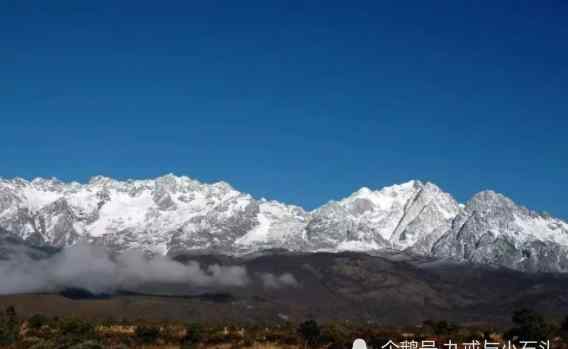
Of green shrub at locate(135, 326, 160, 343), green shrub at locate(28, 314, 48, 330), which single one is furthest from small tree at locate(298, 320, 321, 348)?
green shrub at locate(28, 314, 48, 330)

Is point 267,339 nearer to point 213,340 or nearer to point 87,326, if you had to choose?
point 213,340

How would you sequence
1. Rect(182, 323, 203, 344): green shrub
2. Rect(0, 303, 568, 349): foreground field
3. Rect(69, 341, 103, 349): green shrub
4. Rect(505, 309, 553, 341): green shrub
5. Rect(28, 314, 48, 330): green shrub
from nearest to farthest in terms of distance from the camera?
1. Rect(69, 341, 103, 349): green shrub
2. Rect(0, 303, 568, 349): foreground field
3. Rect(505, 309, 553, 341): green shrub
4. Rect(182, 323, 203, 344): green shrub
5. Rect(28, 314, 48, 330): green shrub

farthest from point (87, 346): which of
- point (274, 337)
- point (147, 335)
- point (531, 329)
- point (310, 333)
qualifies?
point (531, 329)

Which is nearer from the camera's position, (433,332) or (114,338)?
(114,338)

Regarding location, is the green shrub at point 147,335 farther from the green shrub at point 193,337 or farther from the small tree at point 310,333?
the small tree at point 310,333

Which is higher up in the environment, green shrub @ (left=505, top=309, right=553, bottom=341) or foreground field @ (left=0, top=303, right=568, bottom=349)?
green shrub @ (left=505, top=309, right=553, bottom=341)

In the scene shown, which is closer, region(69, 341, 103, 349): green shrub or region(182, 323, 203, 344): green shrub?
region(69, 341, 103, 349): green shrub

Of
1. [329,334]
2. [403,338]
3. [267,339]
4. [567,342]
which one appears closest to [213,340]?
[267,339]

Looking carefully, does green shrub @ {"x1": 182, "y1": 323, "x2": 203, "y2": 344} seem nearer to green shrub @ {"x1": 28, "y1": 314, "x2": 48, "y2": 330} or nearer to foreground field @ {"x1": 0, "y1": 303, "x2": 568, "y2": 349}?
foreground field @ {"x1": 0, "y1": 303, "x2": 568, "y2": 349}

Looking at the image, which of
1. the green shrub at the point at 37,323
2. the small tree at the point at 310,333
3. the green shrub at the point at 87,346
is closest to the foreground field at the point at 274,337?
the small tree at the point at 310,333

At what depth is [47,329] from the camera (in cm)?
9550

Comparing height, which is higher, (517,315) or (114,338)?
(517,315)

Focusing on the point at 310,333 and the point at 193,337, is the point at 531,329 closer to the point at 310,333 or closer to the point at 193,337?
the point at 310,333

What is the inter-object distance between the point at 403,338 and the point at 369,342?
22.3 feet
